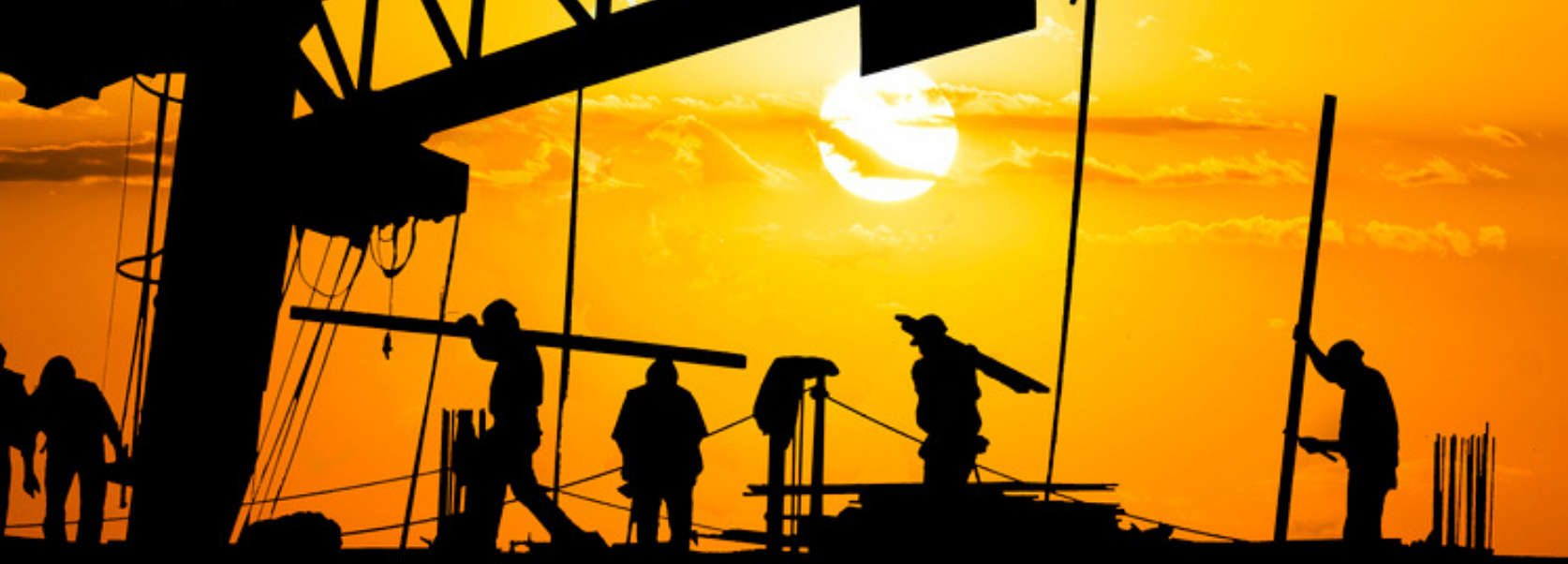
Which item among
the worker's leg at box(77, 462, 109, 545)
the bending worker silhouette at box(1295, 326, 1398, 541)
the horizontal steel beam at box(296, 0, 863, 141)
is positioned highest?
the horizontal steel beam at box(296, 0, 863, 141)

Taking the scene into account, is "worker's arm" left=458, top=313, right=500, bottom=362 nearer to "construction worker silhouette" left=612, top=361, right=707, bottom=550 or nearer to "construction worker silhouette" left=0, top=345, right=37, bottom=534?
"construction worker silhouette" left=612, top=361, right=707, bottom=550

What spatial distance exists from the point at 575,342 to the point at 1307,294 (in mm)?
5776

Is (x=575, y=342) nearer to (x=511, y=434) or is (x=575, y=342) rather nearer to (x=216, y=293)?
(x=511, y=434)

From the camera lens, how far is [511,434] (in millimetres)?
11469

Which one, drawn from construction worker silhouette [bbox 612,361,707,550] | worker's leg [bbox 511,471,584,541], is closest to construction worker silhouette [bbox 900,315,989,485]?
construction worker silhouette [bbox 612,361,707,550]

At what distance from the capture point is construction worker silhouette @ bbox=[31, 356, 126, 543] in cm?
1536

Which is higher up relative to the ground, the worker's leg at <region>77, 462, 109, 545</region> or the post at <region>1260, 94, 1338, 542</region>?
the post at <region>1260, 94, 1338, 542</region>

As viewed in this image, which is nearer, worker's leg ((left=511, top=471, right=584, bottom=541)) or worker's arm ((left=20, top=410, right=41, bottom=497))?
worker's leg ((left=511, top=471, right=584, bottom=541))

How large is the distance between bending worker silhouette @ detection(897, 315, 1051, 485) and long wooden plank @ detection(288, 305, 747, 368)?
6.31 ft

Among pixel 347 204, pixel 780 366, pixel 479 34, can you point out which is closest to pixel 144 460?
A: pixel 347 204

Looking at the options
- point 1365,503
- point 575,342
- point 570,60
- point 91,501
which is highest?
point 570,60

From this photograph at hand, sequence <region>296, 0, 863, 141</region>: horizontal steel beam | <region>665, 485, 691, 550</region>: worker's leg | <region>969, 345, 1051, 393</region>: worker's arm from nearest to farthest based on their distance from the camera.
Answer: <region>296, 0, 863, 141</region>: horizontal steel beam, <region>969, 345, 1051, 393</region>: worker's arm, <region>665, 485, 691, 550</region>: worker's leg

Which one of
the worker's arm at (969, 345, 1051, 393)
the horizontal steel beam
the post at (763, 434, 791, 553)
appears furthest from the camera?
the post at (763, 434, 791, 553)

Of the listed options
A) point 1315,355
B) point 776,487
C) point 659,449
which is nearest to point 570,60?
point 659,449
